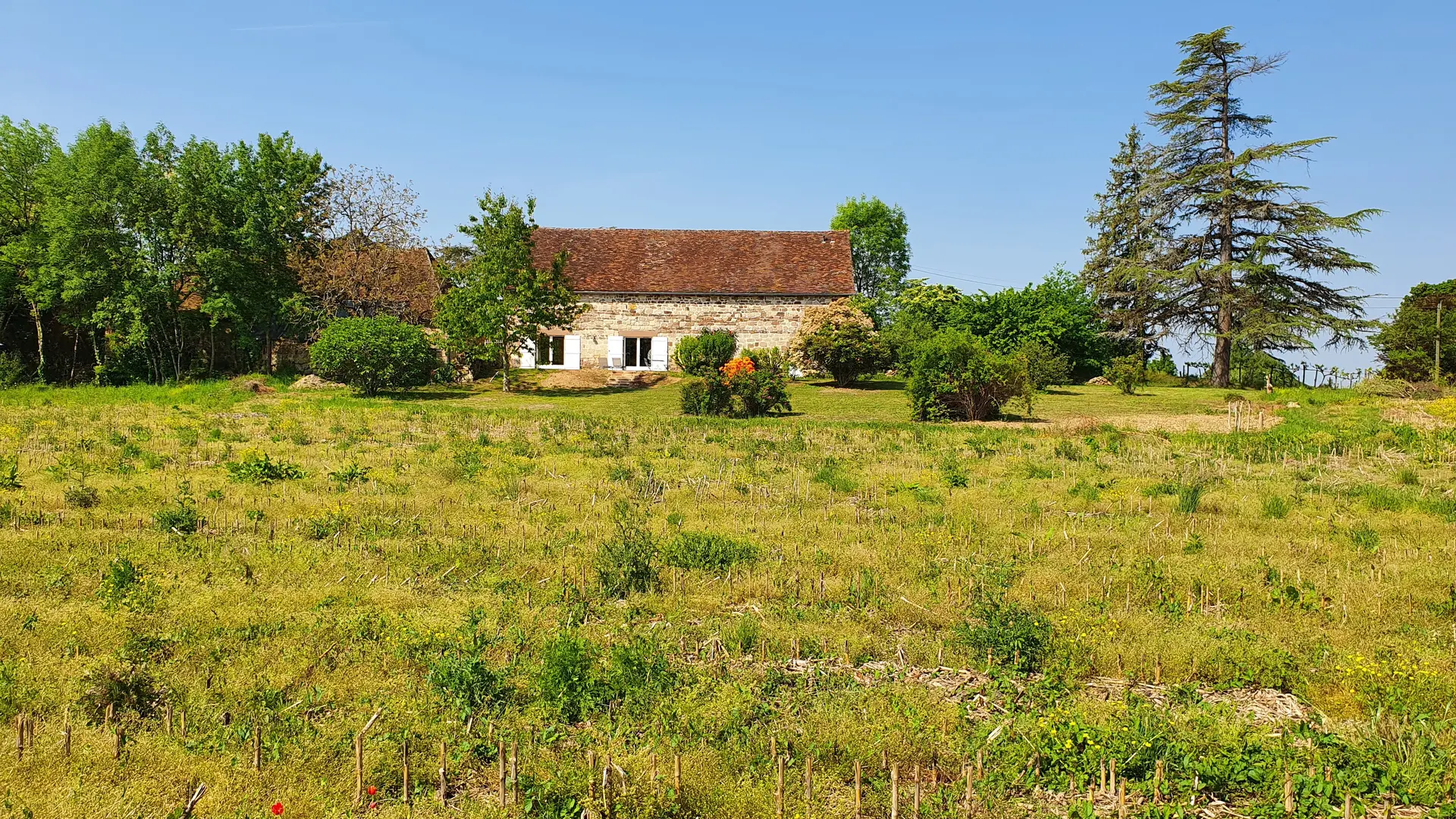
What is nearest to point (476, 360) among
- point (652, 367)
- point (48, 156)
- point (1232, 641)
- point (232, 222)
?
point (652, 367)

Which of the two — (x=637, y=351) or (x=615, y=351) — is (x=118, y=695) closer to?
(x=615, y=351)

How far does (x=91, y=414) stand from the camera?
55.6ft

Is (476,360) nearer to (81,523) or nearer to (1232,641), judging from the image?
(81,523)

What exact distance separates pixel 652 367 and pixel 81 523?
2841 centimetres

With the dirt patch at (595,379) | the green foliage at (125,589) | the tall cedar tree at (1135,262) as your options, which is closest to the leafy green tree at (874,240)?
the tall cedar tree at (1135,262)

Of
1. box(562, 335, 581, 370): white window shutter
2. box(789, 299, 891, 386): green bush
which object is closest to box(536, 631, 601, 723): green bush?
box(789, 299, 891, 386): green bush

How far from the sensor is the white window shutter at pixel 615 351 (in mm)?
36188

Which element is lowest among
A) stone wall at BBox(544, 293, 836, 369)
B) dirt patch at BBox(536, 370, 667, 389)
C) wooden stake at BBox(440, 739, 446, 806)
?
wooden stake at BBox(440, 739, 446, 806)

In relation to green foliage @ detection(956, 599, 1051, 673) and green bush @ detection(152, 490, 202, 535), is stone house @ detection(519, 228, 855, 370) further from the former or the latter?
green foliage @ detection(956, 599, 1051, 673)

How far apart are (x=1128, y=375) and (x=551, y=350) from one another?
21.8 metres

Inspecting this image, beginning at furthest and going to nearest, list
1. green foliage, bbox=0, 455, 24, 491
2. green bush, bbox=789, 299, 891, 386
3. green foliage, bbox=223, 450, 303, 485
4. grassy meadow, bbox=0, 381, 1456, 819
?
green bush, bbox=789, 299, 891, 386 < green foliage, bbox=223, 450, 303, 485 < green foliage, bbox=0, 455, 24, 491 < grassy meadow, bbox=0, 381, 1456, 819

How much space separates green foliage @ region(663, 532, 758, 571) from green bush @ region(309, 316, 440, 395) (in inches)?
827

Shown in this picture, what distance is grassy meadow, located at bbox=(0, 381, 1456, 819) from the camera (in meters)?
3.85

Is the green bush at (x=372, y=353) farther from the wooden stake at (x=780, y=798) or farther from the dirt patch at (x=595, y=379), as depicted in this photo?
the wooden stake at (x=780, y=798)
